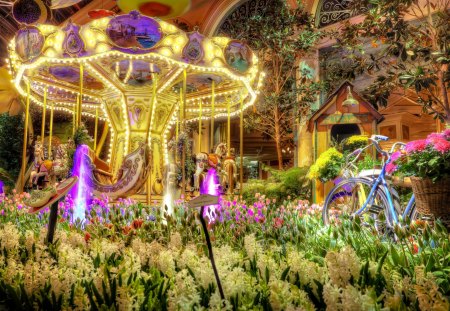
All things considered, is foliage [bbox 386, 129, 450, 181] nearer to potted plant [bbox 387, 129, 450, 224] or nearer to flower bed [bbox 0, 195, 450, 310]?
potted plant [bbox 387, 129, 450, 224]

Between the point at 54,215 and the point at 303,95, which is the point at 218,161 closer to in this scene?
the point at 303,95

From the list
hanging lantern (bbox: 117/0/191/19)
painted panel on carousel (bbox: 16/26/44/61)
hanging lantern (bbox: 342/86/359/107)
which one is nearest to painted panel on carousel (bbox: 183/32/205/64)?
hanging lantern (bbox: 117/0/191/19)

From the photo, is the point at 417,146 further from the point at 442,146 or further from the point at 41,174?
the point at 41,174

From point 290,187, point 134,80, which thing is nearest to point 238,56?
point 134,80

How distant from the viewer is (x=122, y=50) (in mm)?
8602

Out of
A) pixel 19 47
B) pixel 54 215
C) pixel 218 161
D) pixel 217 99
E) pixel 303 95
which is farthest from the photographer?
pixel 303 95

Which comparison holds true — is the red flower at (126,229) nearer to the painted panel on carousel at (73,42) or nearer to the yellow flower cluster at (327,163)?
the yellow flower cluster at (327,163)

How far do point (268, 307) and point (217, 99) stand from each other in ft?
36.3

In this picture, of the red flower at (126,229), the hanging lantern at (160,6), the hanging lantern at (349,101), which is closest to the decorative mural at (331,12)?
the hanging lantern at (349,101)

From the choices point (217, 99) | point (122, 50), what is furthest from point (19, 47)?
point (217, 99)

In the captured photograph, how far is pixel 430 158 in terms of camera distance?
4.24 m

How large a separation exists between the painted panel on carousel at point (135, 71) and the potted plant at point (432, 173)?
6.80 metres

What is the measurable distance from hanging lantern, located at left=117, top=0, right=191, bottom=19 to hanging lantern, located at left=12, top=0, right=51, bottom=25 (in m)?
1.87

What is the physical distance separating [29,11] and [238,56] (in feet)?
15.6
